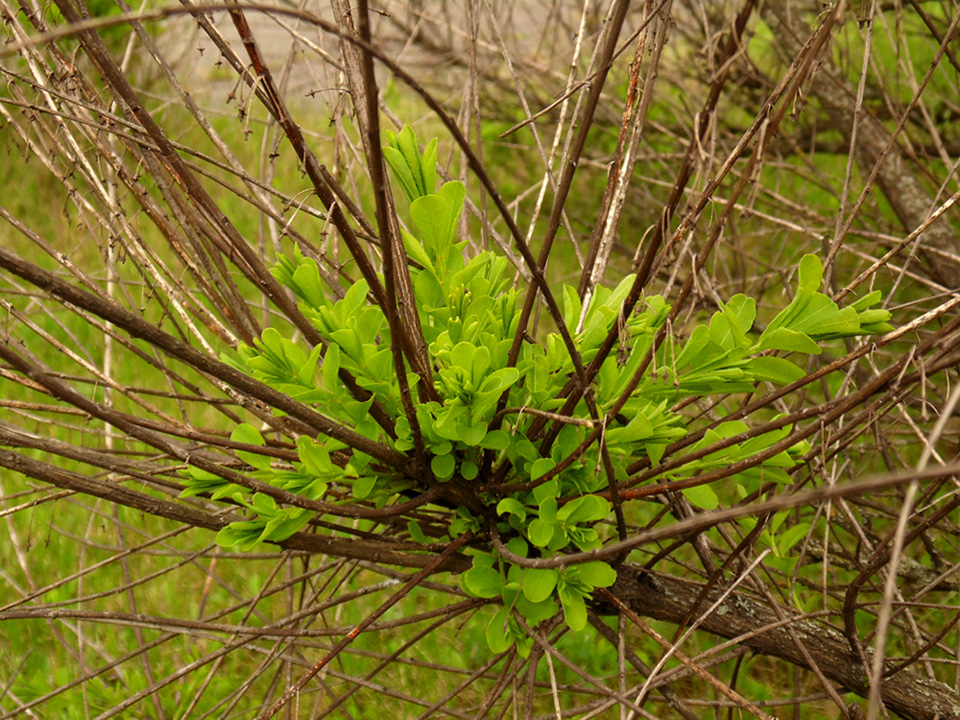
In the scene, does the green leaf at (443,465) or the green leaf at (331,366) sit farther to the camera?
the green leaf at (443,465)

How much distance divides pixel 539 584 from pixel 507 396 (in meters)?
0.21

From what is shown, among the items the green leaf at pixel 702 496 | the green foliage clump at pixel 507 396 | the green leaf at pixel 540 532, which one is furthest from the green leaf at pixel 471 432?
the green leaf at pixel 702 496

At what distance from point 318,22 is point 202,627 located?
0.73 meters

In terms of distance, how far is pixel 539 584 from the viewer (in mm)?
892

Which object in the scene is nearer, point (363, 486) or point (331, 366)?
point (331, 366)

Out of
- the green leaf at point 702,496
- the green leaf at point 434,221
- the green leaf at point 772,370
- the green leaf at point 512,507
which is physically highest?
the green leaf at point 434,221

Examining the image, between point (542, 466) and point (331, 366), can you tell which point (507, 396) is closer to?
point (542, 466)

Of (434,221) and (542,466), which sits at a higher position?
(434,221)

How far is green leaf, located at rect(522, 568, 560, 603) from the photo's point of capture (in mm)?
885

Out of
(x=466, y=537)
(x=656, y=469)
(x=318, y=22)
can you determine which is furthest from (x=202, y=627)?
(x=318, y=22)

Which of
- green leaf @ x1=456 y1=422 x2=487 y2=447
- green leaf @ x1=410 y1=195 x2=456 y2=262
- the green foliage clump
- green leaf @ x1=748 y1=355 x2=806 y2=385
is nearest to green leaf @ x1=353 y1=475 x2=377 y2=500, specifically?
the green foliage clump

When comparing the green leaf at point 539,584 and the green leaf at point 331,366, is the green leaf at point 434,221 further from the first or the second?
the green leaf at point 539,584

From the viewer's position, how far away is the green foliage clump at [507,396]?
0.85m

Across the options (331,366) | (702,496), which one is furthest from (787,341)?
(331,366)
